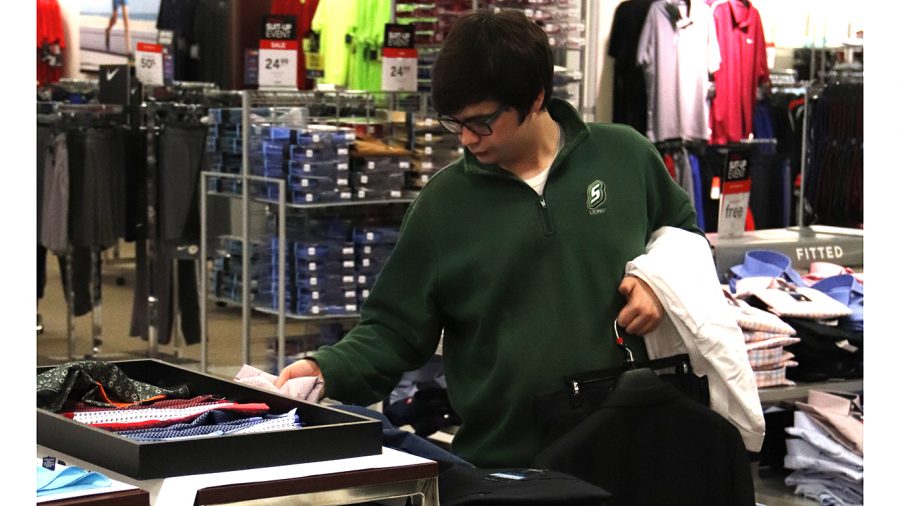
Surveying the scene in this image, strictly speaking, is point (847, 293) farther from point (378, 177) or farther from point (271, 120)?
point (271, 120)

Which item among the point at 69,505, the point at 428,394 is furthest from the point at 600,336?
the point at 428,394

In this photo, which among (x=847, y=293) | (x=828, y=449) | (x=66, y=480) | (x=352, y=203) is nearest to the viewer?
(x=66, y=480)

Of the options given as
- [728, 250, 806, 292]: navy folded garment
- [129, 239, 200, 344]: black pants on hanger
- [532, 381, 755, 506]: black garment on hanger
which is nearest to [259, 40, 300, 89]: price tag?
[129, 239, 200, 344]: black pants on hanger

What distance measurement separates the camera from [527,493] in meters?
2.08

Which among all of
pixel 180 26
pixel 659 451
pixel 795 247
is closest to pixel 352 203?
pixel 795 247

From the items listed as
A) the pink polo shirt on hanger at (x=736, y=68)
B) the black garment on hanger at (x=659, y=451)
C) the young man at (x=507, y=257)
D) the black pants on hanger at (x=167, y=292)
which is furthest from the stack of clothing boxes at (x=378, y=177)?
the black garment on hanger at (x=659, y=451)

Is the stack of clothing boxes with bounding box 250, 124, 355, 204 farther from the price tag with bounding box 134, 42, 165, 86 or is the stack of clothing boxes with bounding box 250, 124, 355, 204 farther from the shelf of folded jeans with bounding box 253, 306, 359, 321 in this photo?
the price tag with bounding box 134, 42, 165, 86

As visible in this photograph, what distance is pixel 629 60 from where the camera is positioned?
31.2ft

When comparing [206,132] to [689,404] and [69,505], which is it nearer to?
[689,404]

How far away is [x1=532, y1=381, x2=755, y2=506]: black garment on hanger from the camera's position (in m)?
2.60

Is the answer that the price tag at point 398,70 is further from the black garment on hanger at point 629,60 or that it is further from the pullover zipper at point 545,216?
the pullover zipper at point 545,216

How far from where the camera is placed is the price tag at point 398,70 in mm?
7543

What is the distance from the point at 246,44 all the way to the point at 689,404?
8.61m

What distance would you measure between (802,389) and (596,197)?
253 cm
